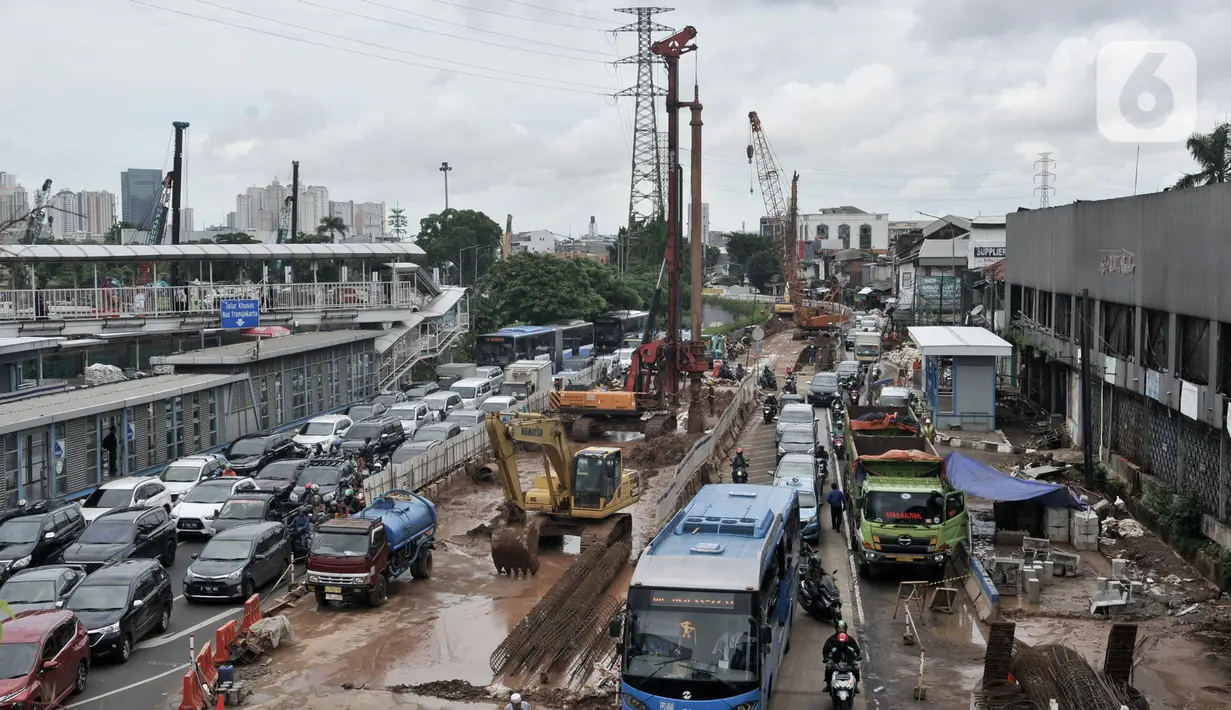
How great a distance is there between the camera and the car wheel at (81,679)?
54.4ft

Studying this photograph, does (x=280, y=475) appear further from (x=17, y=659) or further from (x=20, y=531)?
(x=17, y=659)

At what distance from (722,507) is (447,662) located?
4.95m

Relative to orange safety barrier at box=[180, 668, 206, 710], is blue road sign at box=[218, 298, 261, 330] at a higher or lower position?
higher

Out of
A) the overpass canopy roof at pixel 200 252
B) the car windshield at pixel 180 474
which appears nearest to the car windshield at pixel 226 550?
the car windshield at pixel 180 474

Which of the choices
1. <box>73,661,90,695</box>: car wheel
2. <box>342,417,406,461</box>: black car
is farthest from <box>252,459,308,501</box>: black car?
<box>73,661,90,695</box>: car wheel

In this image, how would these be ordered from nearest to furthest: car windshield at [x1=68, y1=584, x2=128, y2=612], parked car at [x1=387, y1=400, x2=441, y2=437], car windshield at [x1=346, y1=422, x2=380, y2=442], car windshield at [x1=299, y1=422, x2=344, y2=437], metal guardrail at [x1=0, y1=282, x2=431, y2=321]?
1. car windshield at [x1=68, y1=584, x2=128, y2=612]
2. car windshield at [x1=346, y1=422, x2=380, y2=442]
3. car windshield at [x1=299, y1=422, x2=344, y2=437]
4. parked car at [x1=387, y1=400, x2=441, y2=437]
5. metal guardrail at [x1=0, y1=282, x2=431, y2=321]

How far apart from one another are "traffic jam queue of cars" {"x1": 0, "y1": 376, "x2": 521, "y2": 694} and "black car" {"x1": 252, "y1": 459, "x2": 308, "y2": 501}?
27 millimetres

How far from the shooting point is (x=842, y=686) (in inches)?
608

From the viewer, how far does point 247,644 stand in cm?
1830

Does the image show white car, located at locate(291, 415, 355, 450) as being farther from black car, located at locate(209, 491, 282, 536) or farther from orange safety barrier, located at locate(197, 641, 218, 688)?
orange safety barrier, located at locate(197, 641, 218, 688)

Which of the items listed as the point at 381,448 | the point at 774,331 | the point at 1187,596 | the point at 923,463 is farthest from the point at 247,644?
the point at 774,331

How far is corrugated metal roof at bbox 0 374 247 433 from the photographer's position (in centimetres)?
2770

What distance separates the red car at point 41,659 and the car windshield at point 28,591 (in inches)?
80.0

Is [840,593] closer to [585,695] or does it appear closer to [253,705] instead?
[585,695]
